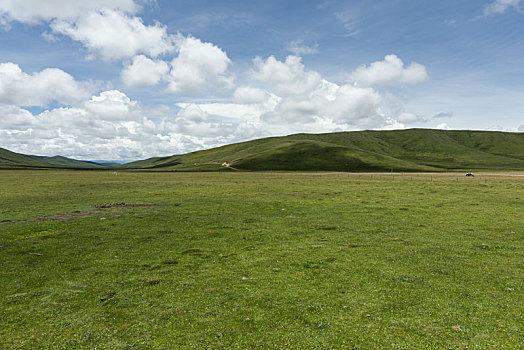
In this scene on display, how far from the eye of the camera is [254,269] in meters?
13.0

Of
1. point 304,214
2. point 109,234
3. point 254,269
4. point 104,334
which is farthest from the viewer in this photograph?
point 304,214

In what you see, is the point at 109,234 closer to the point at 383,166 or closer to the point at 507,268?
the point at 507,268

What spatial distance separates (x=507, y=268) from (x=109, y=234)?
2280 cm

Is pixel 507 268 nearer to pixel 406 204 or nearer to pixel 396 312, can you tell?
pixel 396 312

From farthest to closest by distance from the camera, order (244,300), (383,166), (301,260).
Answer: (383,166), (301,260), (244,300)

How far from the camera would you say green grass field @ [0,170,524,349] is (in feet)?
26.2

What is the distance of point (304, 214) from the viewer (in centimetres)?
2736

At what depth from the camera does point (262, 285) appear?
11211 millimetres

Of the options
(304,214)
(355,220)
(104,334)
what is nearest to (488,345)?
(104,334)

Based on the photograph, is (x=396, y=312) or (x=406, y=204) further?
(x=406, y=204)

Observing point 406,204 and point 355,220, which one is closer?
point 355,220

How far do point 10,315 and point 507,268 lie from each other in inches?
770

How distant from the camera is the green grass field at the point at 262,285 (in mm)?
7984

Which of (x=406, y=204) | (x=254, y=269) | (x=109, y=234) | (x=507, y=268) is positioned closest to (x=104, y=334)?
(x=254, y=269)
